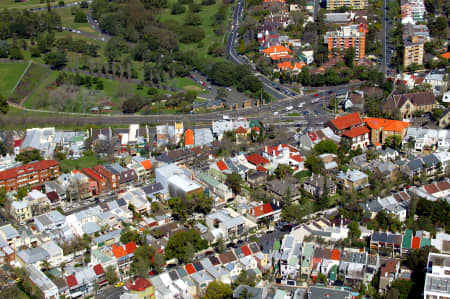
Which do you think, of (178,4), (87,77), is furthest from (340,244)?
(178,4)

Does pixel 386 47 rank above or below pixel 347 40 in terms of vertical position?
below

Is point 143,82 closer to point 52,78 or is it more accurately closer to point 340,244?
point 52,78

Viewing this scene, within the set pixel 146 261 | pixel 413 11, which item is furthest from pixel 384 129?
pixel 413 11

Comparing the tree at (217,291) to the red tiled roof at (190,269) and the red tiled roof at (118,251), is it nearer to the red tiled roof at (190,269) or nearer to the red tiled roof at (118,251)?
the red tiled roof at (190,269)

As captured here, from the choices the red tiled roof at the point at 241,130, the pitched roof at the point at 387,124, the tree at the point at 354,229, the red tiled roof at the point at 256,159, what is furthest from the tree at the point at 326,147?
the tree at the point at 354,229

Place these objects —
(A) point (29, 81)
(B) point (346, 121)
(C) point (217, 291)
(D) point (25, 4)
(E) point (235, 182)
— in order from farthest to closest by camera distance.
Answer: (D) point (25, 4) < (A) point (29, 81) < (B) point (346, 121) < (E) point (235, 182) < (C) point (217, 291)

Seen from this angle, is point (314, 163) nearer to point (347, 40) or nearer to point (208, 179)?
point (208, 179)
